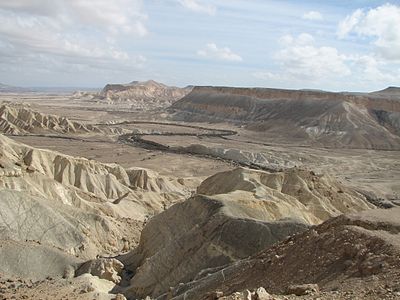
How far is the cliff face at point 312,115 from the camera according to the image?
9749 cm

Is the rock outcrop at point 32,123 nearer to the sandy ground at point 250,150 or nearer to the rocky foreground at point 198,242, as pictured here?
the sandy ground at point 250,150

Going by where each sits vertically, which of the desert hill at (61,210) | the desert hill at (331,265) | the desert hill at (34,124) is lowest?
the desert hill at (34,124)

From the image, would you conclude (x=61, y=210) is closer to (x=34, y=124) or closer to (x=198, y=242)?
(x=198, y=242)

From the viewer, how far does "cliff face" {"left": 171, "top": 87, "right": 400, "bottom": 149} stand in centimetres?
9749

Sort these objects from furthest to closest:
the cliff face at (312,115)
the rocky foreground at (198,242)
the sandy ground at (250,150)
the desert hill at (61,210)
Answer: the cliff face at (312,115), the sandy ground at (250,150), the desert hill at (61,210), the rocky foreground at (198,242)

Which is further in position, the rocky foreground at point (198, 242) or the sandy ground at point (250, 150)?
the sandy ground at point (250, 150)

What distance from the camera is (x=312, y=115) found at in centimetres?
10894

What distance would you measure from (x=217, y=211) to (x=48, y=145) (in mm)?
65149

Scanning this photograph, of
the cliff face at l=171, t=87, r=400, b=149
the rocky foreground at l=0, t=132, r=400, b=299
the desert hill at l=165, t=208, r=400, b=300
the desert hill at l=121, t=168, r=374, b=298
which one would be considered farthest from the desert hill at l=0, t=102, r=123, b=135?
the desert hill at l=165, t=208, r=400, b=300

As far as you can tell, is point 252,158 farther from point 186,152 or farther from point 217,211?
point 217,211

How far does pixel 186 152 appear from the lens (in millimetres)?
81062

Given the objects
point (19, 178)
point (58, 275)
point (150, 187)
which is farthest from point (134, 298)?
point (150, 187)

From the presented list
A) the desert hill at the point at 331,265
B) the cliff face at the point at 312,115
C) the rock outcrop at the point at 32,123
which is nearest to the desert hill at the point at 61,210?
the desert hill at the point at 331,265

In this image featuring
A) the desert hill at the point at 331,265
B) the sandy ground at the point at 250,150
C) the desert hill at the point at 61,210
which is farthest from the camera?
the sandy ground at the point at 250,150
